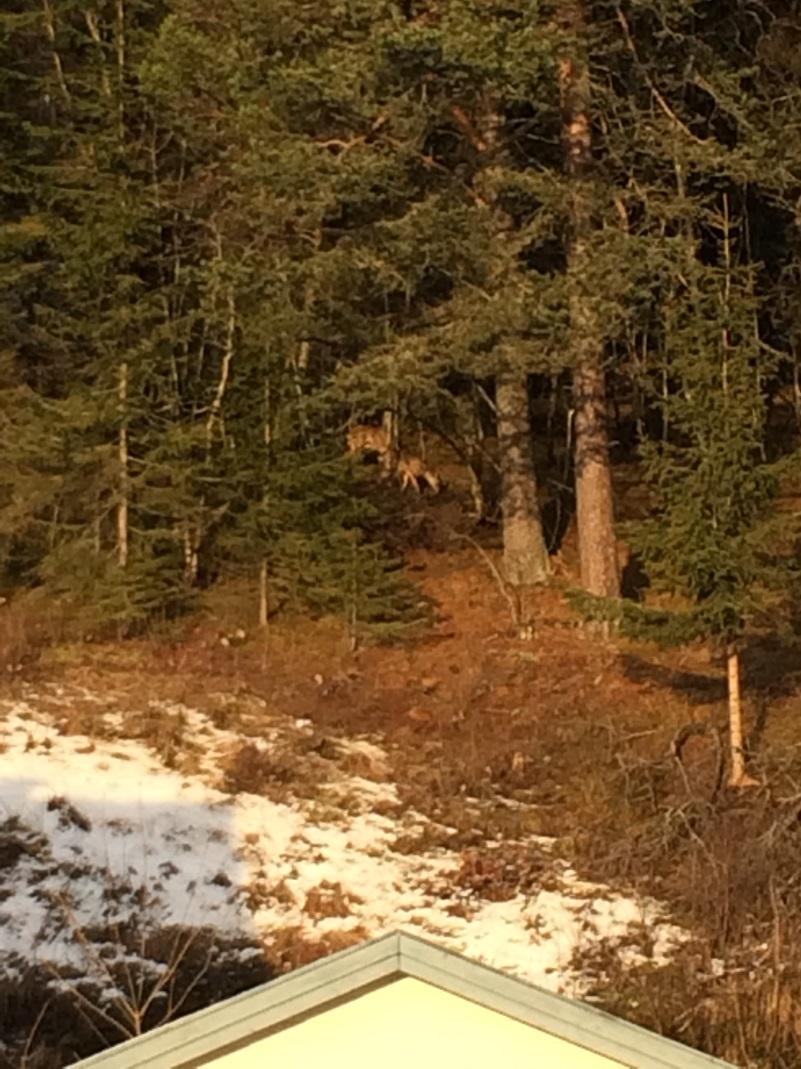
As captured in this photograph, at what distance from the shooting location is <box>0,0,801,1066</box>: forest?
1286 cm

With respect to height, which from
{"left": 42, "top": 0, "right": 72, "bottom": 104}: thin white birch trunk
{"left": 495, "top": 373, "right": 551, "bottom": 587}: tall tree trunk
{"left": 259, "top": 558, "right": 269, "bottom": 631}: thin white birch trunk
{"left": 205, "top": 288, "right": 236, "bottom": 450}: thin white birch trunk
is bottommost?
{"left": 259, "top": 558, "right": 269, "bottom": 631}: thin white birch trunk

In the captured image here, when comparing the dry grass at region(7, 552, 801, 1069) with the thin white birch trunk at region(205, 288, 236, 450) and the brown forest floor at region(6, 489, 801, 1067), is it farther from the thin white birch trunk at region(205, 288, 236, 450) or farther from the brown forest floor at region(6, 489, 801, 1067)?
the thin white birch trunk at region(205, 288, 236, 450)

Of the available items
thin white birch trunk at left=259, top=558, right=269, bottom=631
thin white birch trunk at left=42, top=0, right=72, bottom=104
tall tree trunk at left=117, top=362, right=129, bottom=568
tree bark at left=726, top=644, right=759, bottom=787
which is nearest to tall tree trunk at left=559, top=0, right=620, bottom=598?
tree bark at left=726, top=644, right=759, bottom=787

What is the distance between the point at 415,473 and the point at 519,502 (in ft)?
12.5

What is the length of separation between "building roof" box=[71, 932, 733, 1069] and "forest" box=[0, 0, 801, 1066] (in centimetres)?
772

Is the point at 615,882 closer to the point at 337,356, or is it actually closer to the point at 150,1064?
the point at 150,1064

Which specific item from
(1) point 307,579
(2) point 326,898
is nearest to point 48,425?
(1) point 307,579

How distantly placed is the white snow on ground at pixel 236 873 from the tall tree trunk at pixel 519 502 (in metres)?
5.81

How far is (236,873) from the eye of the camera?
8688 mm

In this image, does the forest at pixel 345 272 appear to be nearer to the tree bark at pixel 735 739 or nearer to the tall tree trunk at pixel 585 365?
the tall tree trunk at pixel 585 365

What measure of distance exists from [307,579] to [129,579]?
6.22 feet

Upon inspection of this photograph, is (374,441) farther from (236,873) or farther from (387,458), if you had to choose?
(236,873)

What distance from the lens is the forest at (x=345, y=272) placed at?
12.9 meters

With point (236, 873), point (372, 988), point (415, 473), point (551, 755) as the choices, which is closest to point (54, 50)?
point (415, 473)
